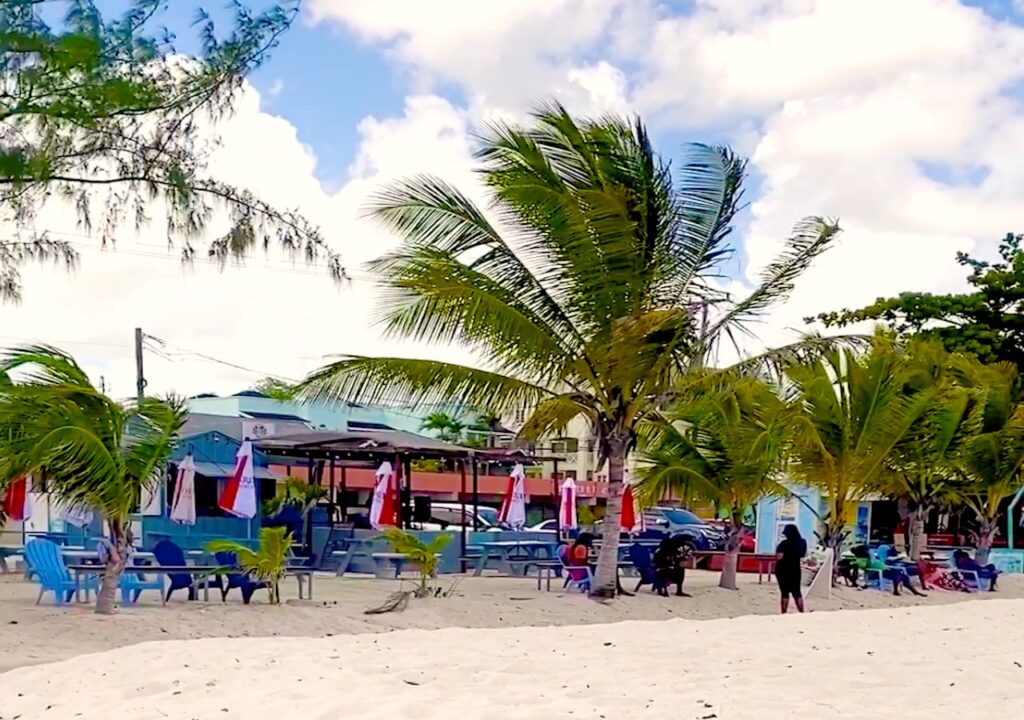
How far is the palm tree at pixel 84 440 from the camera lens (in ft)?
35.4

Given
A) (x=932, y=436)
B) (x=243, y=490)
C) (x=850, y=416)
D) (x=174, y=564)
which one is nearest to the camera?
(x=174, y=564)

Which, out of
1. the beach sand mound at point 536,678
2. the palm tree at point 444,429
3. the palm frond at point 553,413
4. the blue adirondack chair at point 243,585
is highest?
the palm tree at point 444,429

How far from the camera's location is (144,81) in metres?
8.33

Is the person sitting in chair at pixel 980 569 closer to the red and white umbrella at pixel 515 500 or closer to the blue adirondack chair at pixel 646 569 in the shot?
the blue adirondack chair at pixel 646 569

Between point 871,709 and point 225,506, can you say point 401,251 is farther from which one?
point 871,709

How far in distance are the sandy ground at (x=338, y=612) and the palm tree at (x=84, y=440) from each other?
73 cm

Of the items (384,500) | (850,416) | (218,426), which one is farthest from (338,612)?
(218,426)

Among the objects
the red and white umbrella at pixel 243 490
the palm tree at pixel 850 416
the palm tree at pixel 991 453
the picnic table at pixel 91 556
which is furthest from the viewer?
the palm tree at pixel 991 453

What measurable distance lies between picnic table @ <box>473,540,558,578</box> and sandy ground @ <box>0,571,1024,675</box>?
30cm

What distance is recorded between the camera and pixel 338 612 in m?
12.7

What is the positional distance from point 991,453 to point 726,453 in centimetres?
663

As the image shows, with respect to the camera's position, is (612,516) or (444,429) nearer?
(612,516)

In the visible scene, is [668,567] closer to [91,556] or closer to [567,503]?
[567,503]

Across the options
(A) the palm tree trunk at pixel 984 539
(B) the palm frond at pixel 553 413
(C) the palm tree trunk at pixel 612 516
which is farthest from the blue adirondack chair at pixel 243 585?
(A) the palm tree trunk at pixel 984 539
